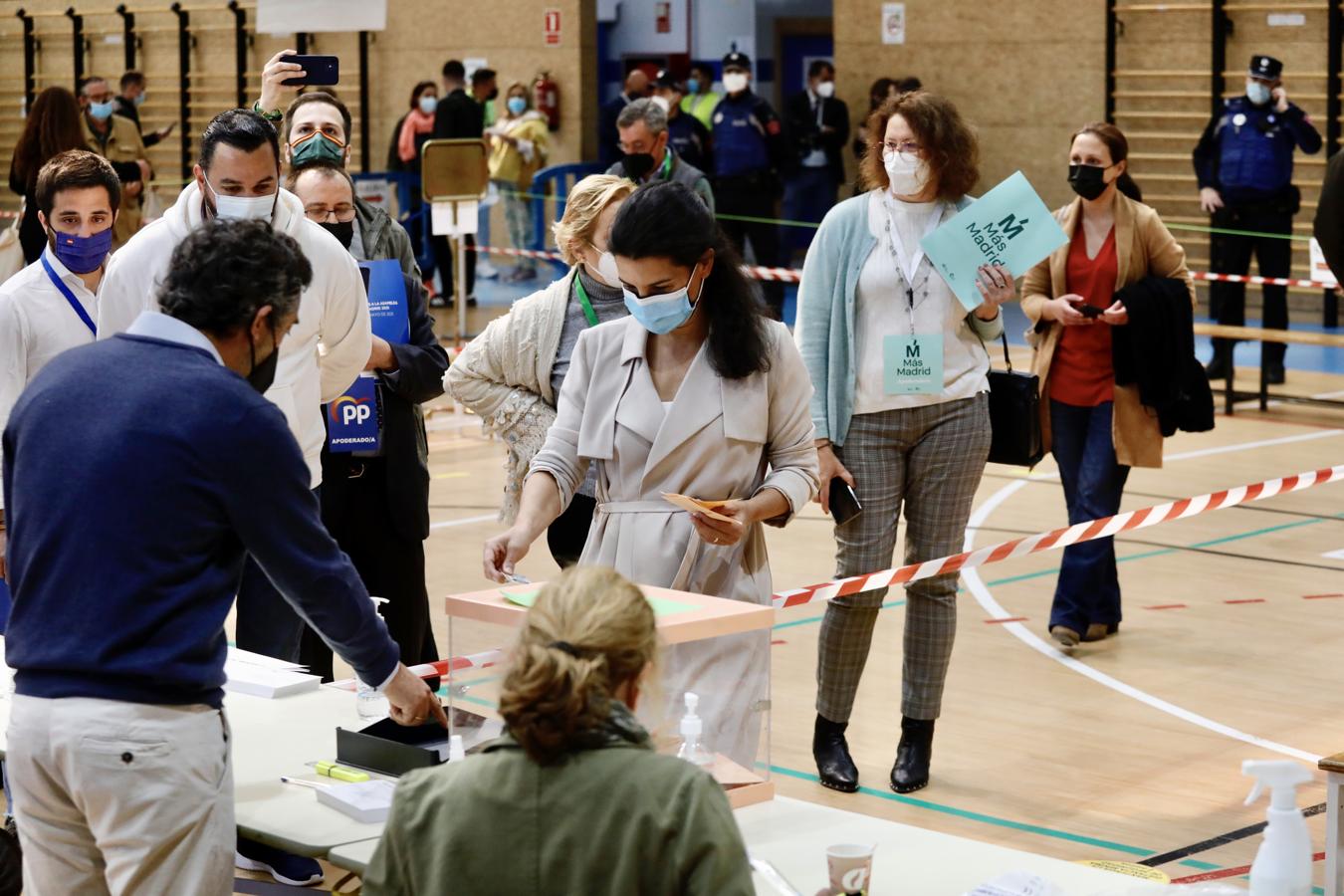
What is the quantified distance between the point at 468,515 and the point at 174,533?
6.41 meters

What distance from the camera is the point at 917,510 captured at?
501 cm

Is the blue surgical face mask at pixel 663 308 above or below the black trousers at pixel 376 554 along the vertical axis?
above

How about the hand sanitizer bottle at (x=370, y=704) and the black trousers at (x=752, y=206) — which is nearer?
the hand sanitizer bottle at (x=370, y=704)

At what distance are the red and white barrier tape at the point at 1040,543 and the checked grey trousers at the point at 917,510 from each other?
0.23 feet

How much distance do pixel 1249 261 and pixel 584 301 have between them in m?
8.92

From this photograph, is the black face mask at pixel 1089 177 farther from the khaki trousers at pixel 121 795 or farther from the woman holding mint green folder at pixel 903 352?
the khaki trousers at pixel 121 795

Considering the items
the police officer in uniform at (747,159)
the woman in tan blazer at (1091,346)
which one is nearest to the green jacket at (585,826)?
the woman in tan blazer at (1091,346)

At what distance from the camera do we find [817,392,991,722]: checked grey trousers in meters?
4.96

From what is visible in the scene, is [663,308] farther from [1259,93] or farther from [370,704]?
[1259,93]

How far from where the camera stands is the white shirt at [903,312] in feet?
16.2

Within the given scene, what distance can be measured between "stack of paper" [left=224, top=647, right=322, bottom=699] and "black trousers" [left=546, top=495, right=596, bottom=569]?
0.77m

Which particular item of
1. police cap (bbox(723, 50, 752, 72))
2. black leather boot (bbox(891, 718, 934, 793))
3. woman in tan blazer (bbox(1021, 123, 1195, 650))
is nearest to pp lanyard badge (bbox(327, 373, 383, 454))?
black leather boot (bbox(891, 718, 934, 793))

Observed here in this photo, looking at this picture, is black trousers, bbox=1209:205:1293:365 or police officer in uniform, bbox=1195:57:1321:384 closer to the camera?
black trousers, bbox=1209:205:1293:365

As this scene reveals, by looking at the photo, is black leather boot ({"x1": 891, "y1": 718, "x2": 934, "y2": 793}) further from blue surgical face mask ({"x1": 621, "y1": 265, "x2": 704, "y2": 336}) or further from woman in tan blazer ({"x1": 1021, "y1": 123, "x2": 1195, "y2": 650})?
blue surgical face mask ({"x1": 621, "y1": 265, "x2": 704, "y2": 336})
